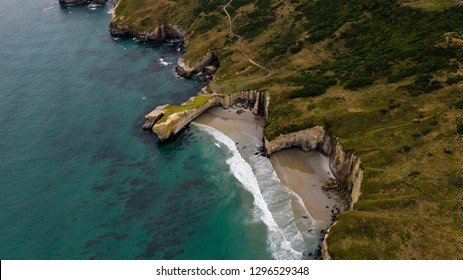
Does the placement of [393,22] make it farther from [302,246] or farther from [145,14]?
[145,14]

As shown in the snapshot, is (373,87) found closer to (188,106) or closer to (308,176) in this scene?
(308,176)

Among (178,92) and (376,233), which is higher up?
(376,233)

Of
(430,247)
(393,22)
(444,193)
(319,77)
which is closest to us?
(430,247)

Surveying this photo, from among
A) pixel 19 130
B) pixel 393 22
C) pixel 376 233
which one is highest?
pixel 393 22

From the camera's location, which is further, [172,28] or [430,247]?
[172,28]

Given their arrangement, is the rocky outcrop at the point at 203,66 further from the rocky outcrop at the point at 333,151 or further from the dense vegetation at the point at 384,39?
the rocky outcrop at the point at 333,151

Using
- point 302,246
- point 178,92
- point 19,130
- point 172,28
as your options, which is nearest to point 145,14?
point 172,28
